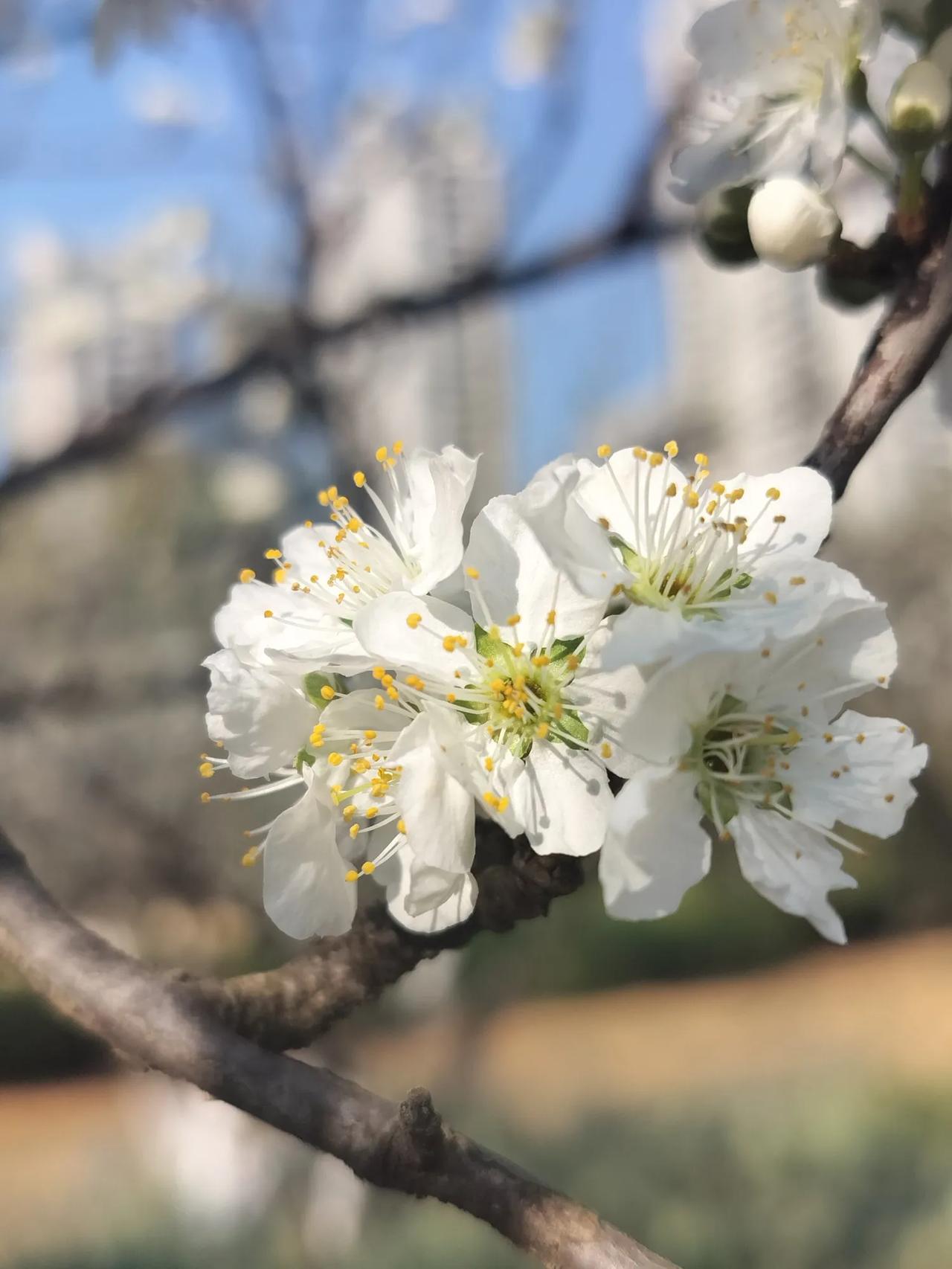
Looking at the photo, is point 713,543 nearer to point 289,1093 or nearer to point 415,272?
point 289,1093

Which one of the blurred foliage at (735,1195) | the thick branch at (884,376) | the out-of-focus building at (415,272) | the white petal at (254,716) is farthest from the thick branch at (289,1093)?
the blurred foliage at (735,1195)

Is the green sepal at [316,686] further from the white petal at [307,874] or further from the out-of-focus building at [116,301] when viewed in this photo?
the out-of-focus building at [116,301]

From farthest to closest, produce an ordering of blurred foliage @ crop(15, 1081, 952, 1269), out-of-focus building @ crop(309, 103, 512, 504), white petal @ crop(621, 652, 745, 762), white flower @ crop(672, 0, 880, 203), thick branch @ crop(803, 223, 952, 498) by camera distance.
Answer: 1. blurred foliage @ crop(15, 1081, 952, 1269)
2. out-of-focus building @ crop(309, 103, 512, 504)
3. white flower @ crop(672, 0, 880, 203)
4. thick branch @ crop(803, 223, 952, 498)
5. white petal @ crop(621, 652, 745, 762)

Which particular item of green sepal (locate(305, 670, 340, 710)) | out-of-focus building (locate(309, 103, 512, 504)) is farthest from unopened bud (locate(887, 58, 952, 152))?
out-of-focus building (locate(309, 103, 512, 504))

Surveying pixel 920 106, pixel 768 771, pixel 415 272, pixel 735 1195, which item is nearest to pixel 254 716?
pixel 768 771

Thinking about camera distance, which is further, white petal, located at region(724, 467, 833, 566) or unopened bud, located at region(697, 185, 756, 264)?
unopened bud, located at region(697, 185, 756, 264)

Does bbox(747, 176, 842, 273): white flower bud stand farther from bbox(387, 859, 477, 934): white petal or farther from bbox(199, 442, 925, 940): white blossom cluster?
bbox(387, 859, 477, 934): white petal
